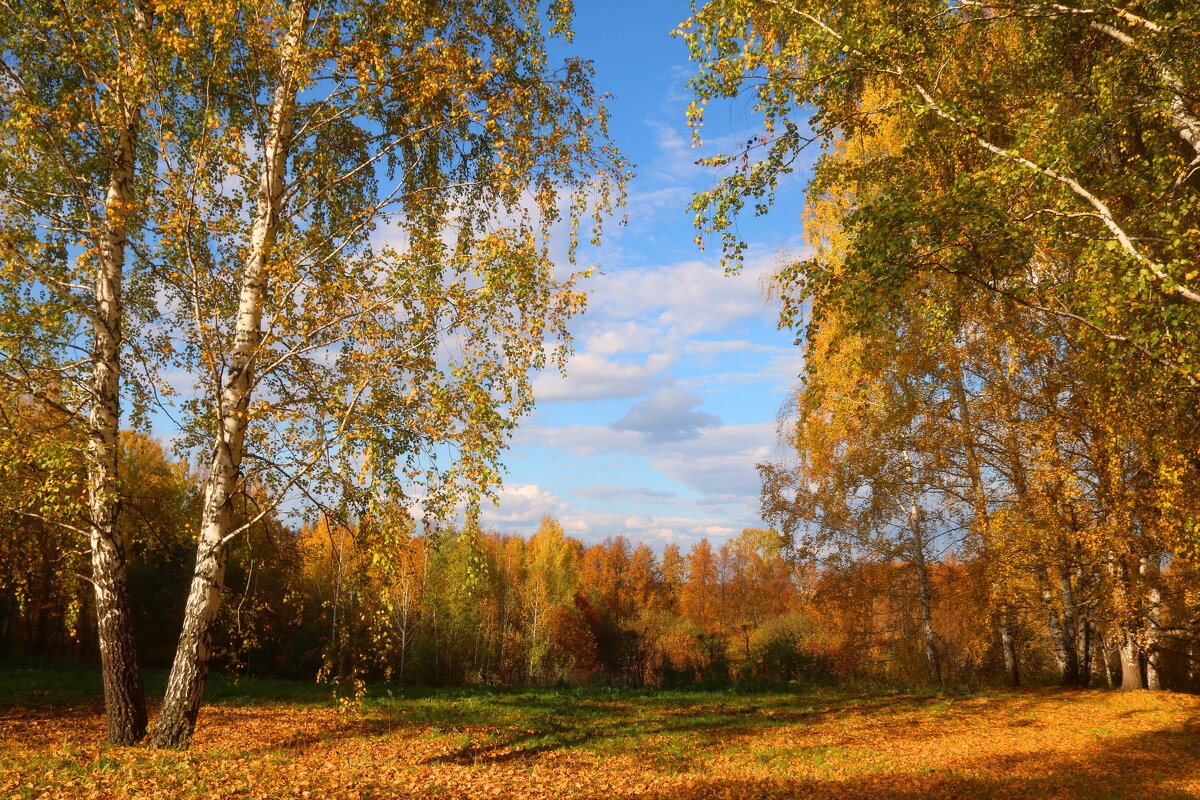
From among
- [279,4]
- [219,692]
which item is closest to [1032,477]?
[279,4]

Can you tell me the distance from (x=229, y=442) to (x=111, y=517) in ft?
6.85

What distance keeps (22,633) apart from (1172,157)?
41135mm

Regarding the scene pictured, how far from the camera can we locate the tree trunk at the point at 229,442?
798 cm

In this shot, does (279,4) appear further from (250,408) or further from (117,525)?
(117,525)

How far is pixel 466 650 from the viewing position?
1435 inches

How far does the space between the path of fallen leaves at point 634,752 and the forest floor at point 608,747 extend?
1.7 inches

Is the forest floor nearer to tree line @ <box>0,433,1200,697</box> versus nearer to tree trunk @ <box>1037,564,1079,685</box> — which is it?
tree line @ <box>0,433,1200,697</box>

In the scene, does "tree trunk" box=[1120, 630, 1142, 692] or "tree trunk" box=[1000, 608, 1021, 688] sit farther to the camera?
"tree trunk" box=[1000, 608, 1021, 688]

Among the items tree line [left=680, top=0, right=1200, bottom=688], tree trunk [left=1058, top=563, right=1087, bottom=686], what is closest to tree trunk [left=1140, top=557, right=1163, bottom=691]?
tree line [left=680, top=0, right=1200, bottom=688]

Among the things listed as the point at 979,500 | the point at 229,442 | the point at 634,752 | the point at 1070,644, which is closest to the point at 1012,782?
the point at 634,752

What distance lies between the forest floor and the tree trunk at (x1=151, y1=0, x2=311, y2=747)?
2.18 ft

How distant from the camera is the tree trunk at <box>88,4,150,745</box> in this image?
8555 mm

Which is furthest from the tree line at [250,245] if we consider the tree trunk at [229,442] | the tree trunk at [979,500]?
the tree trunk at [979,500]

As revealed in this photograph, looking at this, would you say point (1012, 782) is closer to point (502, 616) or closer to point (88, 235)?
point (88, 235)
